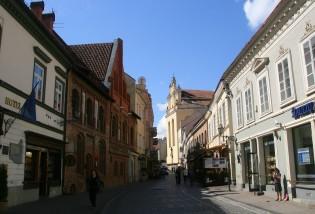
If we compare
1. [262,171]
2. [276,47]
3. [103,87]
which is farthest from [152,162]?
[276,47]

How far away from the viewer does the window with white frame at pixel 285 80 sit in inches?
699

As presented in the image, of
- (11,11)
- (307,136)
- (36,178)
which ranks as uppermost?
(11,11)

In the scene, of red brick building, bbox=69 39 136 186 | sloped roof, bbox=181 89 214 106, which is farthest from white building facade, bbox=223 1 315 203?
sloped roof, bbox=181 89 214 106

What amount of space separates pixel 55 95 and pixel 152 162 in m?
51.4

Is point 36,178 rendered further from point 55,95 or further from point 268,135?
point 268,135

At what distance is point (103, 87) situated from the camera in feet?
113

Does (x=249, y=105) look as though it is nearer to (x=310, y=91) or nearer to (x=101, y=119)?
(x=310, y=91)

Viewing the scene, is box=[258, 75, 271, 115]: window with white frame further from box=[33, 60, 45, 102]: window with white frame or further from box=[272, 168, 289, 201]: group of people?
box=[33, 60, 45, 102]: window with white frame

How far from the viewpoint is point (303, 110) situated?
16.2 meters

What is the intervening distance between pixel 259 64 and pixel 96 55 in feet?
65.8

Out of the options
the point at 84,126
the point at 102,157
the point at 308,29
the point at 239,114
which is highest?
the point at 308,29

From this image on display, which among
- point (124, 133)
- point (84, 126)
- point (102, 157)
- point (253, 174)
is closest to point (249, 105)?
point (253, 174)

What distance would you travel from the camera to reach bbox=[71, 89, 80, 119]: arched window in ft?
88.6

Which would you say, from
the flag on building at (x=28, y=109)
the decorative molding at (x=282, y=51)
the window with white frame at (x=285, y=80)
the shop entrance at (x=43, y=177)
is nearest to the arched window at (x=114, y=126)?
the shop entrance at (x=43, y=177)
